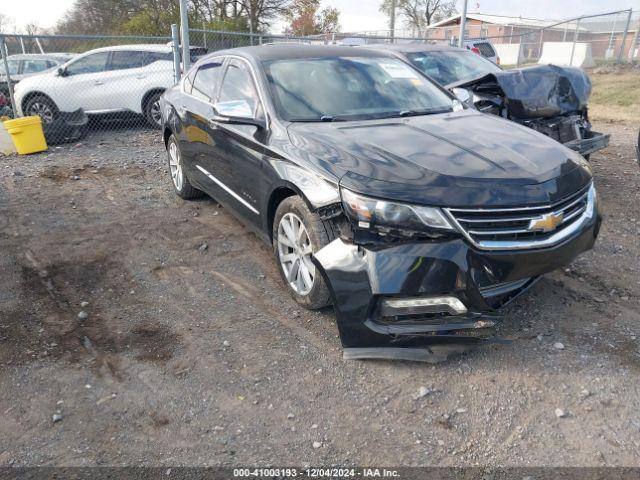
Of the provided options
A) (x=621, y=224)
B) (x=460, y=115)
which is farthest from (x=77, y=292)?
(x=621, y=224)

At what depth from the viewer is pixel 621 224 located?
5.18m

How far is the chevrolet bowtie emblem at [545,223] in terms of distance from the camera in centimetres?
286

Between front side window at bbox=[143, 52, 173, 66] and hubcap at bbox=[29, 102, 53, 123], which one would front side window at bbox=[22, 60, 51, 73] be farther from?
front side window at bbox=[143, 52, 173, 66]

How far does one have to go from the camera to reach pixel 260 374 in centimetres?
301

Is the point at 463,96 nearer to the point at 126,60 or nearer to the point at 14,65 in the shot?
the point at 126,60

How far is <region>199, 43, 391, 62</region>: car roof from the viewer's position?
440cm

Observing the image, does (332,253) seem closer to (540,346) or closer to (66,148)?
(540,346)

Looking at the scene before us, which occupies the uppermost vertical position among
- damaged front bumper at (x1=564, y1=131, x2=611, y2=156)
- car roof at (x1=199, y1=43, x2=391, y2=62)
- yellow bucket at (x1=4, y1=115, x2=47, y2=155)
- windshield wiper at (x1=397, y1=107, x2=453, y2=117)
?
car roof at (x1=199, y1=43, x2=391, y2=62)

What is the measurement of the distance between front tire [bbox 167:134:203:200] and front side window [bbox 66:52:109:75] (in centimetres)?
561

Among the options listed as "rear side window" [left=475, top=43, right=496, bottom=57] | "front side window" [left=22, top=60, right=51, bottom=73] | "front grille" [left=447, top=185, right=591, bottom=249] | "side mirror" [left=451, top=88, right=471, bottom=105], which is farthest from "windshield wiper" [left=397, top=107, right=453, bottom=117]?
"rear side window" [left=475, top=43, right=496, bottom=57]

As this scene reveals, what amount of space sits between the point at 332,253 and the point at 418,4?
56.4m

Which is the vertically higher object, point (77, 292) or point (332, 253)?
point (332, 253)

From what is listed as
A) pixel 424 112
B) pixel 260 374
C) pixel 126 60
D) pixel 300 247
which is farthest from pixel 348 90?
pixel 126 60

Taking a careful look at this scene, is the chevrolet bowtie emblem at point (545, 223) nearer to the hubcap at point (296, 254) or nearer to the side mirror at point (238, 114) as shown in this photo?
the hubcap at point (296, 254)
